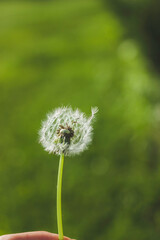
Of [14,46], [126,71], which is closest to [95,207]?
[126,71]

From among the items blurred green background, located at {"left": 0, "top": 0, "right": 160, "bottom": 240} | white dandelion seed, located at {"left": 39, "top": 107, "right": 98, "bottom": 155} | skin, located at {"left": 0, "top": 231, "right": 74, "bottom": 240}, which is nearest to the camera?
white dandelion seed, located at {"left": 39, "top": 107, "right": 98, "bottom": 155}

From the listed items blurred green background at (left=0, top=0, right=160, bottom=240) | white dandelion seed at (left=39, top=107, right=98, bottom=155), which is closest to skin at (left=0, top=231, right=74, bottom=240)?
white dandelion seed at (left=39, top=107, right=98, bottom=155)

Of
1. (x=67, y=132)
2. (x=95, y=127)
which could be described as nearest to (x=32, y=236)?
(x=67, y=132)

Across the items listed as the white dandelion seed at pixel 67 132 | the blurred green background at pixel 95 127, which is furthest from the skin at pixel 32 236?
the blurred green background at pixel 95 127

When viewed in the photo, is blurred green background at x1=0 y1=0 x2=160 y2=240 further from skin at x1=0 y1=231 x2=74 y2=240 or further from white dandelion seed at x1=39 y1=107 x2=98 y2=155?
white dandelion seed at x1=39 y1=107 x2=98 y2=155

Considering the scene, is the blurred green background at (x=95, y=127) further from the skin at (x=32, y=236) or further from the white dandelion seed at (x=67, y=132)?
the white dandelion seed at (x=67, y=132)

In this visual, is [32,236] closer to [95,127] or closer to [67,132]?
[67,132]
